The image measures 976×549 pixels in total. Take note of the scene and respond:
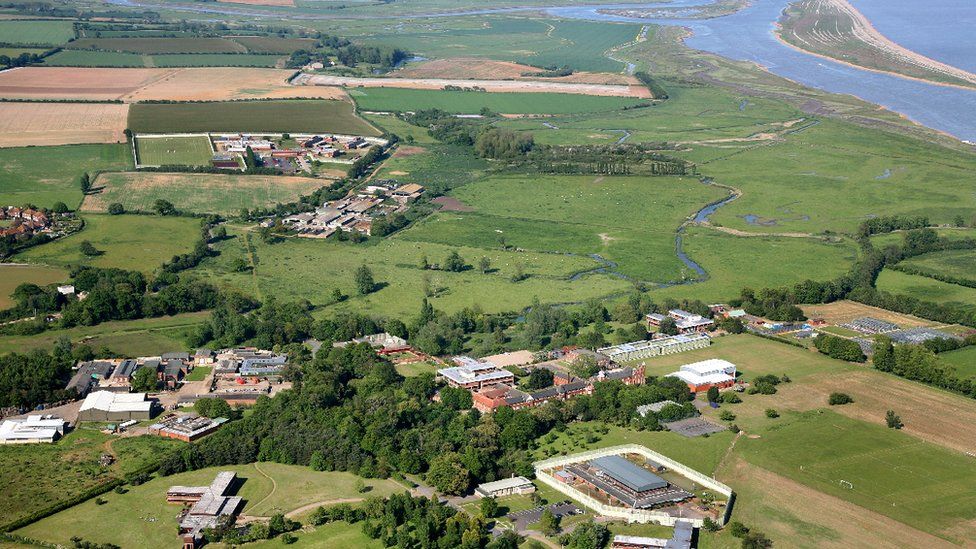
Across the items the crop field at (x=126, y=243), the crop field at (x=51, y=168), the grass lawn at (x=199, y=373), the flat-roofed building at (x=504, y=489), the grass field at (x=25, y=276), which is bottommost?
the grass lawn at (x=199, y=373)

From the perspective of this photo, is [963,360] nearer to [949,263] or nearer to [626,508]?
[949,263]

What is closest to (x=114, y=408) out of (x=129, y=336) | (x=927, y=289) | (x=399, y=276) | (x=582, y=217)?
(x=129, y=336)

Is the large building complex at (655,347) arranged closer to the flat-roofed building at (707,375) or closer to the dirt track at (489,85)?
the flat-roofed building at (707,375)

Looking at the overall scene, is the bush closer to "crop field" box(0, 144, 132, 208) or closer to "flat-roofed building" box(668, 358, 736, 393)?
"flat-roofed building" box(668, 358, 736, 393)


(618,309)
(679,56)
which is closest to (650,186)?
(618,309)

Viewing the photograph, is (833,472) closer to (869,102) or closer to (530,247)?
(530,247)

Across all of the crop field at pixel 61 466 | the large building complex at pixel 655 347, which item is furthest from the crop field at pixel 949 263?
the crop field at pixel 61 466
